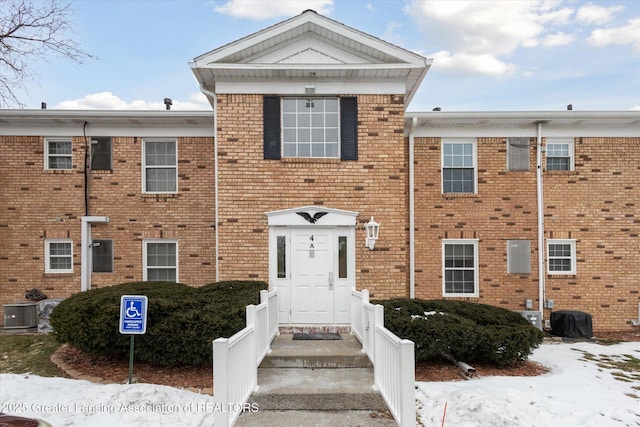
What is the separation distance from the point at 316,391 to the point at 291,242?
4022 millimetres

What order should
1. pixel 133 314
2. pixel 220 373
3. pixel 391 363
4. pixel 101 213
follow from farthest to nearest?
pixel 101 213, pixel 133 314, pixel 391 363, pixel 220 373

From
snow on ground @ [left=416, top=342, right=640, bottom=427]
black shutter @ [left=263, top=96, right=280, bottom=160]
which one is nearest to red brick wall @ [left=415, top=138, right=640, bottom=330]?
snow on ground @ [left=416, top=342, right=640, bottom=427]

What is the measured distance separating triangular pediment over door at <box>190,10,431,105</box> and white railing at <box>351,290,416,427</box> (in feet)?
16.2

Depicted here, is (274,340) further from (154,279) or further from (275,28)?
(275,28)

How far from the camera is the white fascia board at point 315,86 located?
9.30 m

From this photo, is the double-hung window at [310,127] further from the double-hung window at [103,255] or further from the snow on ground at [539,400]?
the double-hung window at [103,255]

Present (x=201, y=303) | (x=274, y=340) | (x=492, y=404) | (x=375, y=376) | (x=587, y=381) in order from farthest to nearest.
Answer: (x=274, y=340) < (x=201, y=303) < (x=587, y=381) < (x=375, y=376) < (x=492, y=404)

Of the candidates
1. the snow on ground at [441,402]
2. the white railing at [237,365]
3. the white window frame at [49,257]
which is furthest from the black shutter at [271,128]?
the white window frame at [49,257]

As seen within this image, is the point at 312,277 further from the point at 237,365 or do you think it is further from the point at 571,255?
the point at 571,255

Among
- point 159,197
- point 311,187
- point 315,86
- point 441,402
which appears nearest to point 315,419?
point 441,402

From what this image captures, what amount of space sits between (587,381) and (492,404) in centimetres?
250

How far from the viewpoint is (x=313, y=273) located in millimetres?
9078

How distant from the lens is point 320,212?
9.12 metres

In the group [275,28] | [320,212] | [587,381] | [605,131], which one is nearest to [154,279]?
[320,212]
